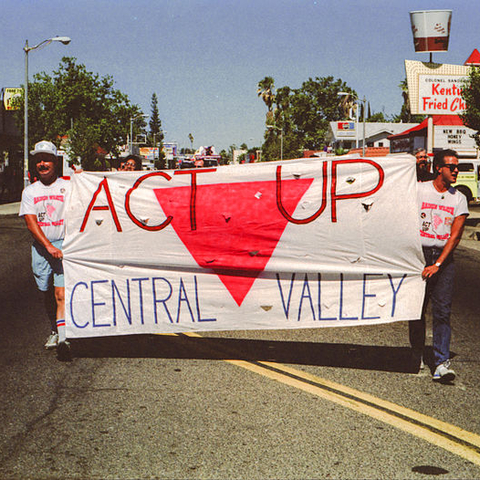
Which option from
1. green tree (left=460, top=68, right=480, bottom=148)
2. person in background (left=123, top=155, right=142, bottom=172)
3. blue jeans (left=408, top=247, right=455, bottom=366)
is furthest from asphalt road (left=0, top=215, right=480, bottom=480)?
green tree (left=460, top=68, right=480, bottom=148)

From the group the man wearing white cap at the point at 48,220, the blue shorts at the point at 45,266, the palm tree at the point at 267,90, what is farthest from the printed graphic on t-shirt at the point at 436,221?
the palm tree at the point at 267,90

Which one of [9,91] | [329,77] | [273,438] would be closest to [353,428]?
[273,438]

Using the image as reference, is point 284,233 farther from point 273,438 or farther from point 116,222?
→ point 273,438

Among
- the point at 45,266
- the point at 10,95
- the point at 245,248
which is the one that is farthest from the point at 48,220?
the point at 10,95

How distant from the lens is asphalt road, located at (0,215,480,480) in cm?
418

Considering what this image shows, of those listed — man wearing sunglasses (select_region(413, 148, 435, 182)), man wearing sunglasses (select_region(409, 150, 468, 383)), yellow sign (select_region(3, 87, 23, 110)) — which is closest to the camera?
man wearing sunglasses (select_region(409, 150, 468, 383))

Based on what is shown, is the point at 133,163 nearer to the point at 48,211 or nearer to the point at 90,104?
the point at 48,211

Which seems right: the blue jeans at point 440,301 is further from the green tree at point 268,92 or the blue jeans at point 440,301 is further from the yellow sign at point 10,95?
the green tree at point 268,92

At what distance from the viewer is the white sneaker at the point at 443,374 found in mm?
5871

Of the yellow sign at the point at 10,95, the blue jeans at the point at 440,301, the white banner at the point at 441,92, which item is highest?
the yellow sign at the point at 10,95

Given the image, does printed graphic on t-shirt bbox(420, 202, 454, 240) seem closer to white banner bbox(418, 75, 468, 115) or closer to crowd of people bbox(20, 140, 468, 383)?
crowd of people bbox(20, 140, 468, 383)

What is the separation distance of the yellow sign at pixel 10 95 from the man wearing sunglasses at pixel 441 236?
4977cm

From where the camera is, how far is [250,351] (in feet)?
23.1

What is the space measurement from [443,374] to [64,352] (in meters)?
3.42
